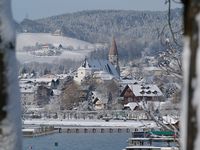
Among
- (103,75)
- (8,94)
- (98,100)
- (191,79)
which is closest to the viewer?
(191,79)

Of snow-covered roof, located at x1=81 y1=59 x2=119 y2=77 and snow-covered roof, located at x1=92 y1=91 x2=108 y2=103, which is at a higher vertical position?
snow-covered roof, located at x1=81 y1=59 x2=119 y2=77

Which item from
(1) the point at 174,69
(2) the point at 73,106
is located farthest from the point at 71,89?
(1) the point at 174,69

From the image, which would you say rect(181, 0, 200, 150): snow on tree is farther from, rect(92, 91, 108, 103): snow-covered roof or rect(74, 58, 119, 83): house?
rect(74, 58, 119, 83): house

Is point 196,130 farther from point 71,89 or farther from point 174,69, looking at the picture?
point 71,89

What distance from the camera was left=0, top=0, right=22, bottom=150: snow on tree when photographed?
1878 millimetres

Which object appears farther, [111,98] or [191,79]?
[111,98]

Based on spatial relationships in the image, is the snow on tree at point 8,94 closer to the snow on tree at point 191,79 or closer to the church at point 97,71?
the snow on tree at point 191,79

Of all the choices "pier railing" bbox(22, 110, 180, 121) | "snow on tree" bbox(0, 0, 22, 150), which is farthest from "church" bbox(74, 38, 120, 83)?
"snow on tree" bbox(0, 0, 22, 150)

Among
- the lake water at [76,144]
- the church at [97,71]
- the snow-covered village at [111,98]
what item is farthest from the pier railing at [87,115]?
the lake water at [76,144]

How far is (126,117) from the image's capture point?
7594cm

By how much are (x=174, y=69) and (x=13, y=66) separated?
4393mm

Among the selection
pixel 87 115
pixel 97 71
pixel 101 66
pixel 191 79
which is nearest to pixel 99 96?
pixel 87 115

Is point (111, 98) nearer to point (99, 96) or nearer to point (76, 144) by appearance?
point (99, 96)

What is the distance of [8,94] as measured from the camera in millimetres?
1887
